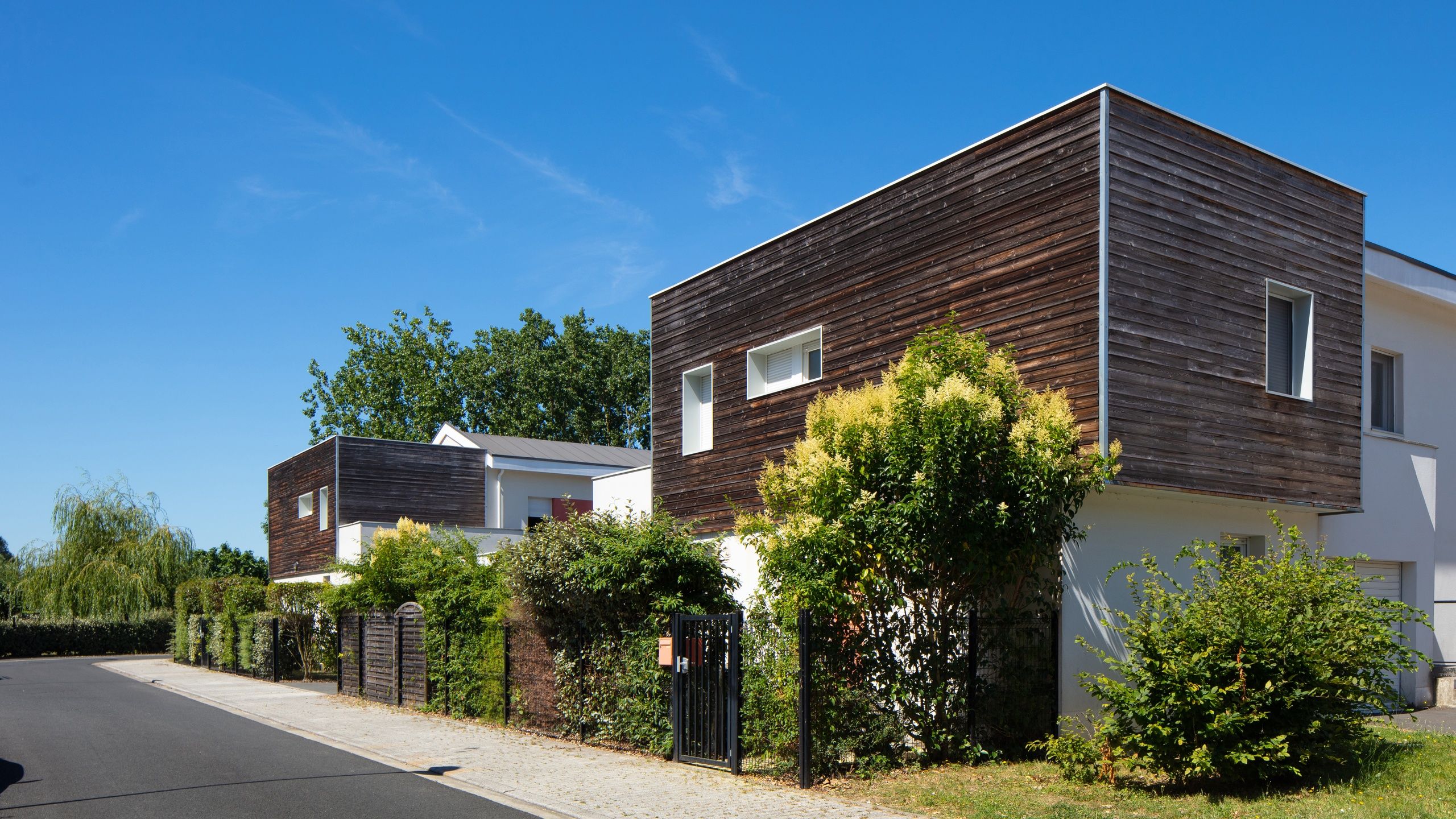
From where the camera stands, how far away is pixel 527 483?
1473 inches

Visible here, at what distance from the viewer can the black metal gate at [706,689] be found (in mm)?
11242

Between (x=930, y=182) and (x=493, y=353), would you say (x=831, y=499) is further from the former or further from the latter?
(x=493, y=353)

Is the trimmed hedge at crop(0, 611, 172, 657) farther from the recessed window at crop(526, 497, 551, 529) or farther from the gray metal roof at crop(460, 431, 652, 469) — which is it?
the recessed window at crop(526, 497, 551, 529)

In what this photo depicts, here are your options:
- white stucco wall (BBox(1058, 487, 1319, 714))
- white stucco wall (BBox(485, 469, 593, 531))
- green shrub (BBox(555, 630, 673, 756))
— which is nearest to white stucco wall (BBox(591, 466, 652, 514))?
green shrub (BBox(555, 630, 673, 756))

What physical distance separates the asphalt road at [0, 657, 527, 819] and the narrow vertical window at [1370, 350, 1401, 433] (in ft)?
48.8

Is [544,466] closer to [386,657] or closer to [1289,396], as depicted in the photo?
[386,657]

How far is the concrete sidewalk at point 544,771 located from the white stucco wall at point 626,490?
6.00m

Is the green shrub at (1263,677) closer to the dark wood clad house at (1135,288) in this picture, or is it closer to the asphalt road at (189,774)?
the dark wood clad house at (1135,288)

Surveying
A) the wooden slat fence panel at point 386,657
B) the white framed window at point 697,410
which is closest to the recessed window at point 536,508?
the wooden slat fence panel at point 386,657

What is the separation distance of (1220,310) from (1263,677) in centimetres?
561

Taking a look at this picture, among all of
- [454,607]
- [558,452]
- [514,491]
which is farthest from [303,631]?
[558,452]

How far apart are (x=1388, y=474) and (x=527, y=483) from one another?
88.8 feet

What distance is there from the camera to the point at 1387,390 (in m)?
17.5

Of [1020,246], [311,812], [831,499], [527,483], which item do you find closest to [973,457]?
[831,499]
